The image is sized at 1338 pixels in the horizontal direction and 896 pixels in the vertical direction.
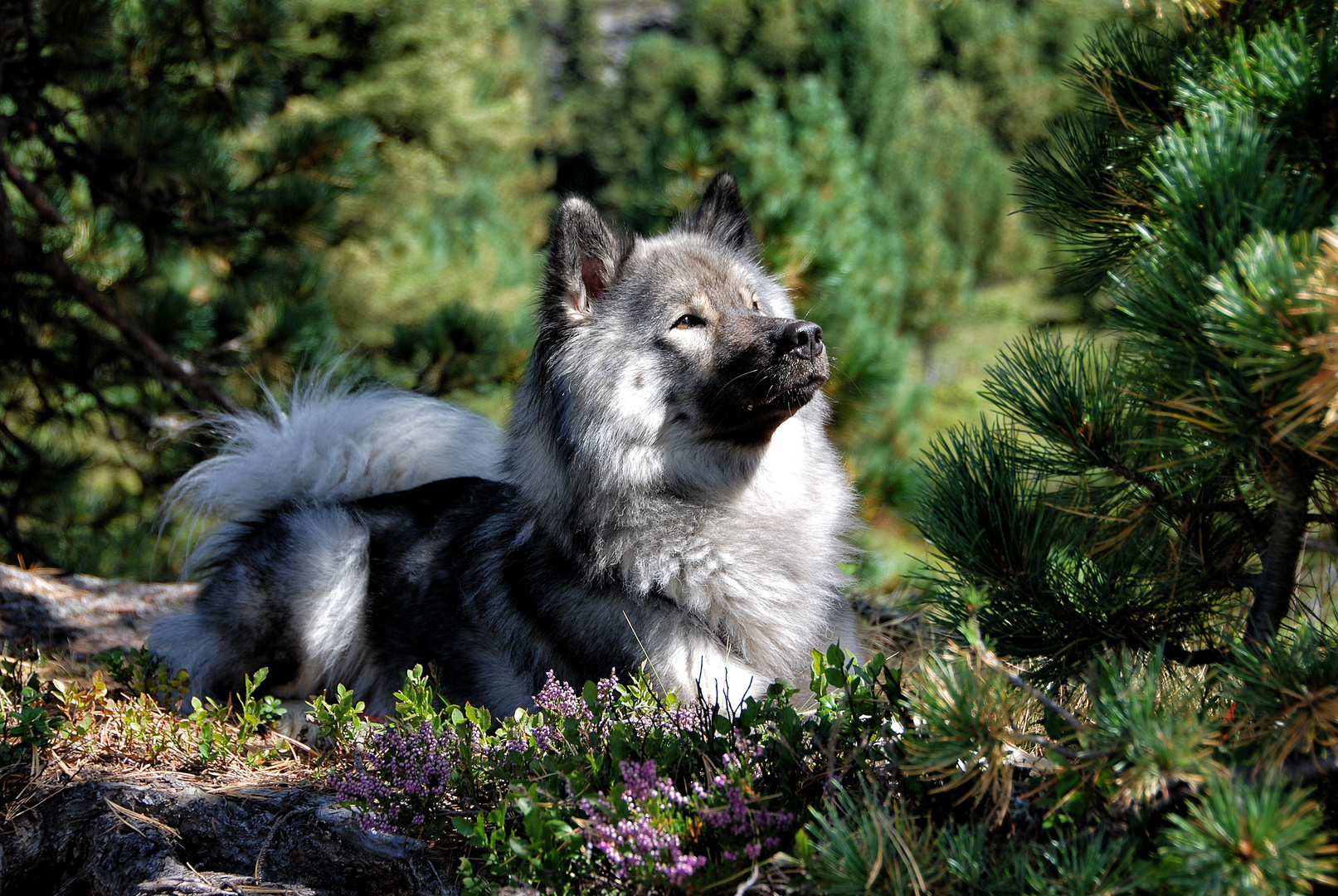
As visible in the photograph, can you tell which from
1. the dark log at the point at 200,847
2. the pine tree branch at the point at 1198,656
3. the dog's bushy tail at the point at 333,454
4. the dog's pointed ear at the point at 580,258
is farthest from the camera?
the dog's bushy tail at the point at 333,454

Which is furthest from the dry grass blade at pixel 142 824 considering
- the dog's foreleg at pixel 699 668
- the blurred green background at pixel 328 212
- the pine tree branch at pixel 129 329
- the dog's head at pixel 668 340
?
the pine tree branch at pixel 129 329

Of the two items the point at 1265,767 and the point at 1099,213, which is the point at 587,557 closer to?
the point at 1099,213

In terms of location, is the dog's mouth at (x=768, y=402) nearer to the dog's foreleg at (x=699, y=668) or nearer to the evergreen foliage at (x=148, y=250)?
the dog's foreleg at (x=699, y=668)

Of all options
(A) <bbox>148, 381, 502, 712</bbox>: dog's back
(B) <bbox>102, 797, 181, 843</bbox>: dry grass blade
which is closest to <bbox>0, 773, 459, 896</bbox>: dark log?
(B) <bbox>102, 797, 181, 843</bbox>: dry grass blade

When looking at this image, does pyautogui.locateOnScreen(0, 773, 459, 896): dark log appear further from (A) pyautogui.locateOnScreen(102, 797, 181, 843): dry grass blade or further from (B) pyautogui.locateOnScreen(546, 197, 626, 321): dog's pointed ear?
(B) pyautogui.locateOnScreen(546, 197, 626, 321): dog's pointed ear

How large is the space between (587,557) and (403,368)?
323cm

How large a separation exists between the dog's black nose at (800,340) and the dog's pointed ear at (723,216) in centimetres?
79

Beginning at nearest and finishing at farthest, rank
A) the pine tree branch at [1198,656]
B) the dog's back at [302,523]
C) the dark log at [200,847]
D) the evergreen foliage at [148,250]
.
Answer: the pine tree branch at [1198,656] → the dark log at [200,847] → the dog's back at [302,523] → the evergreen foliage at [148,250]

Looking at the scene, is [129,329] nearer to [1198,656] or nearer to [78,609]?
[78,609]

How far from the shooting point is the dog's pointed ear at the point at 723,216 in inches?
122

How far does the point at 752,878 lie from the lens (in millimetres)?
1416

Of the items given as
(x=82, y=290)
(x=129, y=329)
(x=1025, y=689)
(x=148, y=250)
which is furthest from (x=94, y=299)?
(x=1025, y=689)

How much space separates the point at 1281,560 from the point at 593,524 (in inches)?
60.2

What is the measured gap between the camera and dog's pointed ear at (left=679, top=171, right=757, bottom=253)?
3.11 metres
